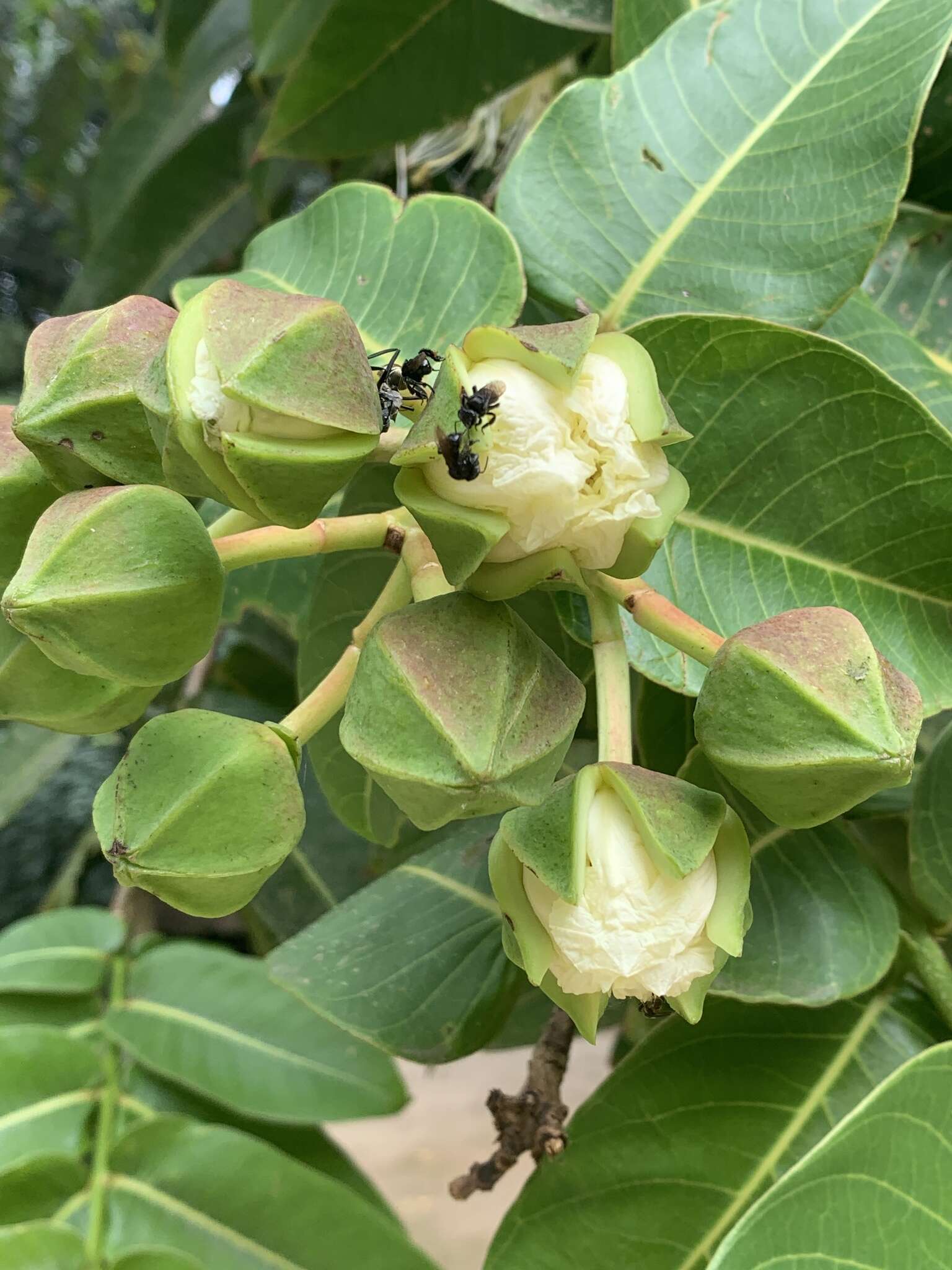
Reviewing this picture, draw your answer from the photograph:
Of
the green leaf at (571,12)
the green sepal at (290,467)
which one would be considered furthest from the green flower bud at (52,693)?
the green leaf at (571,12)

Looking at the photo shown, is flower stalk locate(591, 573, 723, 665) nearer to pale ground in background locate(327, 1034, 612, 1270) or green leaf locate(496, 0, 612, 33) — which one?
green leaf locate(496, 0, 612, 33)

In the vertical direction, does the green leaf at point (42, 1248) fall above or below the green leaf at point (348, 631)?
below

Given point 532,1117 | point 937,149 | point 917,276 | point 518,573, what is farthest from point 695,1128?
point 937,149

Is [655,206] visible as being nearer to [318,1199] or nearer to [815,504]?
[815,504]

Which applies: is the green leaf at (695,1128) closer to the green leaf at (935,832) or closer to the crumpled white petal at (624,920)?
the green leaf at (935,832)

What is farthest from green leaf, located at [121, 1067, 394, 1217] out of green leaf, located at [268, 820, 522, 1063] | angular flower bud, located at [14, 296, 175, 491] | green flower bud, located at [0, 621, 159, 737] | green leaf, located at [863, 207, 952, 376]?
green leaf, located at [863, 207, 952, 376]

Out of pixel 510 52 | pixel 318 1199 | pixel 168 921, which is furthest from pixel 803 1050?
pixel 168 921

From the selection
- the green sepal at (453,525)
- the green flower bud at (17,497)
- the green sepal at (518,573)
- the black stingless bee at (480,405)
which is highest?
the black stingless bee at (480,405)
